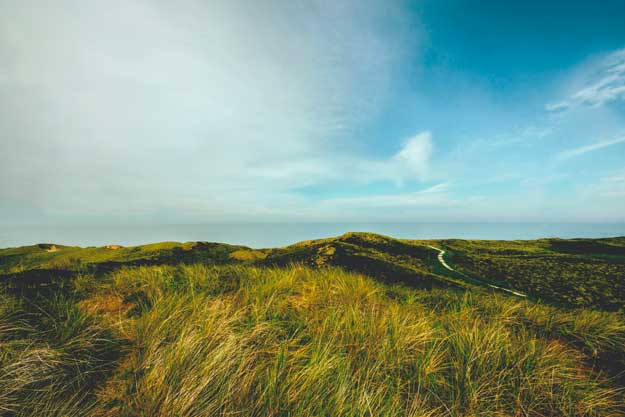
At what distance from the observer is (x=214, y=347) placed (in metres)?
2.29

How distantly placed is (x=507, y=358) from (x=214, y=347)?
8.99ft

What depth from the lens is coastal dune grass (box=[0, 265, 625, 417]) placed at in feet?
5.66

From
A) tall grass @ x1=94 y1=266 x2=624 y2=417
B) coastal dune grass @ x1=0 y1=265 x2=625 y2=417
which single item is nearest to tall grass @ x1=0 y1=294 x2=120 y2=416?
coastal dune grass @ x1=0 y1=265 x2=625 y2=417

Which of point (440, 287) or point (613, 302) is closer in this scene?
point (613, 302)

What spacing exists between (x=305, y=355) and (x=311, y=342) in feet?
0.60

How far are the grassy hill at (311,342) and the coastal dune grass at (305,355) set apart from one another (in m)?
0.01

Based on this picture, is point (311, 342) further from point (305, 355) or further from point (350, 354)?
point (350, 354)

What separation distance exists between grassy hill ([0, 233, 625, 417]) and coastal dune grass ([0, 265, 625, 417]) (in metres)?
0.01

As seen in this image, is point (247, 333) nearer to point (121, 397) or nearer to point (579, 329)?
point (121, 397)

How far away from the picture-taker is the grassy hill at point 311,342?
5.73 ft

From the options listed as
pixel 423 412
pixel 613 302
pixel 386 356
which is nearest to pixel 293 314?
pixel 386 356

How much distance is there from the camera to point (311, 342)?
7.92 feet

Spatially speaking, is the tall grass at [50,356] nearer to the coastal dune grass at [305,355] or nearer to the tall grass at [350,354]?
the coastal dune grass at [305,355]

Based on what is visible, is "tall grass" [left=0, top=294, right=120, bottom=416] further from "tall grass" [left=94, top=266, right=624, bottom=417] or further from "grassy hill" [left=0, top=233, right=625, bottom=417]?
"tall grass" [left=94, top=266, right=624, bottom=417]
